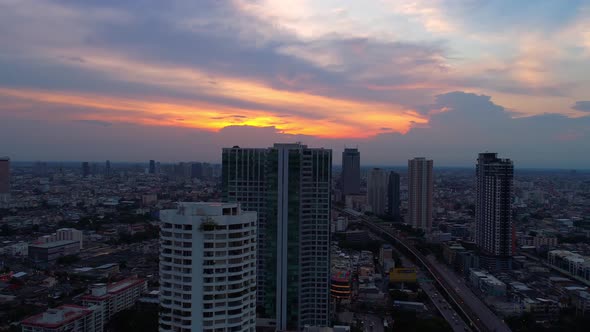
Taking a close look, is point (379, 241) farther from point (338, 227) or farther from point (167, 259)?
point (167, 259)

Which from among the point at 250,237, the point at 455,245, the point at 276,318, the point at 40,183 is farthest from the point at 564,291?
the point at 40,183

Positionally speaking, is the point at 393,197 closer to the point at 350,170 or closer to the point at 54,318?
the point at 350,170

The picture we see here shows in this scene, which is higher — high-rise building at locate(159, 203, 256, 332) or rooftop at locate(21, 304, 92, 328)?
high-rise building at locate(159, 203, 256, 332)

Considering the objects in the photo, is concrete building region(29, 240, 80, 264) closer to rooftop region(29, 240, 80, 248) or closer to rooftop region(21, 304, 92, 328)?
rooftop region(29, 240, 80, 248)

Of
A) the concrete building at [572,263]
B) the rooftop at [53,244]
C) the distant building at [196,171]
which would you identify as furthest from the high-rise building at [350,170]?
the rooftop at [53,244]

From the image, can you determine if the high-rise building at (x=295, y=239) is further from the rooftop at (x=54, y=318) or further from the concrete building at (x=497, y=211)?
the concrete building at (x=497, y=211)

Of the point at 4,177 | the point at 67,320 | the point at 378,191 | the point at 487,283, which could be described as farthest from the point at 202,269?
the point at 4,177

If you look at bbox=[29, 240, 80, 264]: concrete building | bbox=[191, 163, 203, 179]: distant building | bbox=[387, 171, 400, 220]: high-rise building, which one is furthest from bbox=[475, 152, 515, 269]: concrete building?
bbox=[191, 163, 203, 179]: distant building
